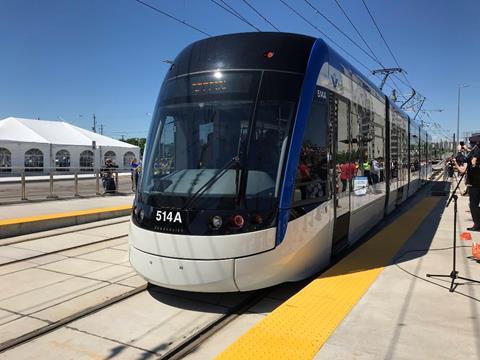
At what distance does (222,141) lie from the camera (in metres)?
4.91

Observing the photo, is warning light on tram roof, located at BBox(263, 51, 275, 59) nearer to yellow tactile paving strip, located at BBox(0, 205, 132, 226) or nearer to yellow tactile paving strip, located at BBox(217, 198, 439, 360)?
yellow tactile paving strip, located at BBox(217, 198, 439, 360)

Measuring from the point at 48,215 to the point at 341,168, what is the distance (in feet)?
24.8

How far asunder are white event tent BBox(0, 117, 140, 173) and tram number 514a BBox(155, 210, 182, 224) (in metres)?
26.9

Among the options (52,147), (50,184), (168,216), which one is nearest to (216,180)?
(168,216)

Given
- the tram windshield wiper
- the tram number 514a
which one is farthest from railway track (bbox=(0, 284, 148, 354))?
the tram windshield wiper

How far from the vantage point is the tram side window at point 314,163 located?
505cm

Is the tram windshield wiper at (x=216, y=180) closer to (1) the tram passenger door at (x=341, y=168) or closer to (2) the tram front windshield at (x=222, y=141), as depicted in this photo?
(2) the tram front windshield at (x=222, y=141)

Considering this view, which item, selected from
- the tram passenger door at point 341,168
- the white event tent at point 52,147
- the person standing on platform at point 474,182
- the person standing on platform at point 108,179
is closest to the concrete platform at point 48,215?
the person standing on platform at point 108,179

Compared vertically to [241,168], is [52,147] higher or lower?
higher

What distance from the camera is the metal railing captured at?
14.5m

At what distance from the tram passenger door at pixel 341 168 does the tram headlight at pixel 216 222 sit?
2.08 meters

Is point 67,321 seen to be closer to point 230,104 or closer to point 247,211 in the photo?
point 247,211

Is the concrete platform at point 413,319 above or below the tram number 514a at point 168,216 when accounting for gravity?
below

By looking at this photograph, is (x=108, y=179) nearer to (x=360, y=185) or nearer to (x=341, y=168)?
(x=360, y=185)
